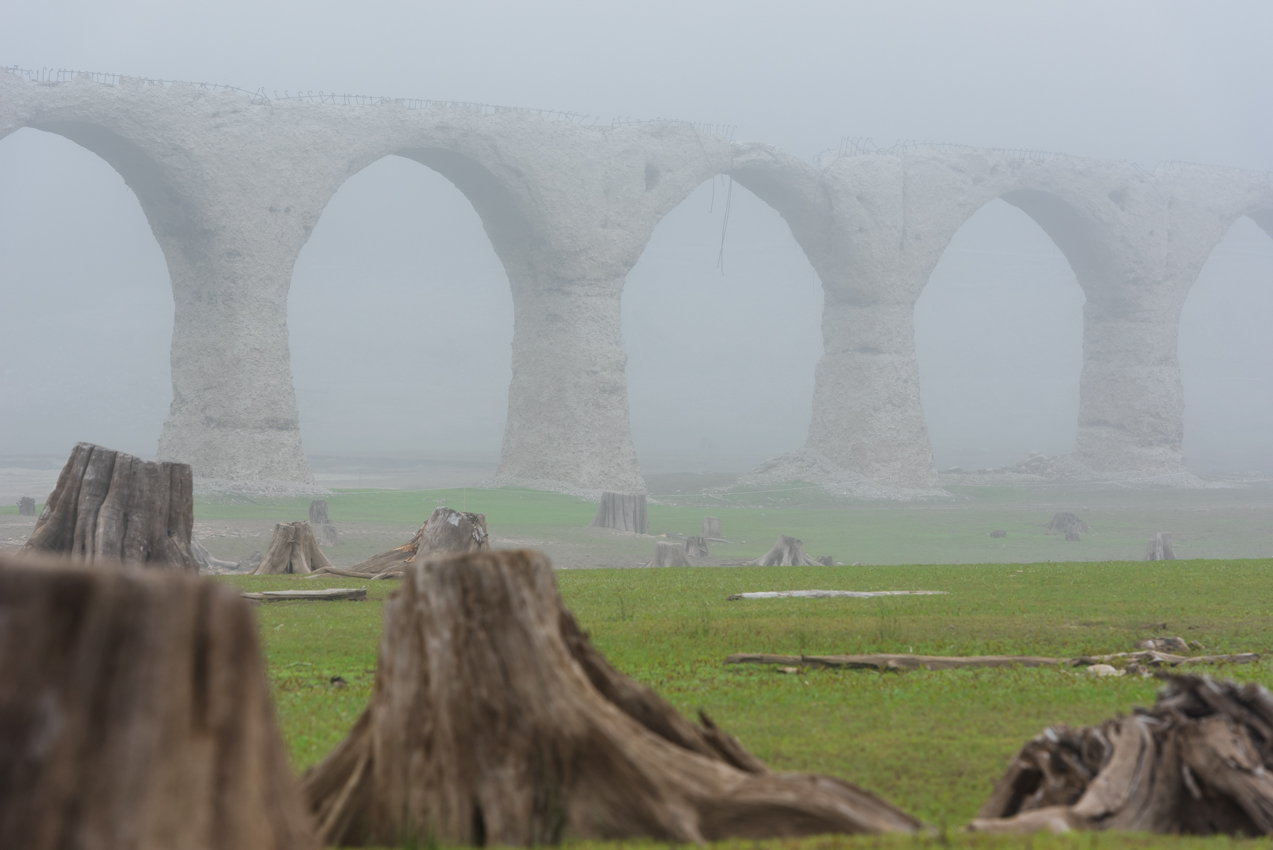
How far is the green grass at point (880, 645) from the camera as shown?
3770 millimetres

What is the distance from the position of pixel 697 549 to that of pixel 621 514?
3346 millimetres

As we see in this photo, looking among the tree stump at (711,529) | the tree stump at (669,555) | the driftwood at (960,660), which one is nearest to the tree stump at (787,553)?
the tree stump at (669,555)

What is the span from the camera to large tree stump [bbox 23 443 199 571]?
25.2 ft

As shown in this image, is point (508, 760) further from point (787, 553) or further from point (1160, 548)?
point (1160, 548)

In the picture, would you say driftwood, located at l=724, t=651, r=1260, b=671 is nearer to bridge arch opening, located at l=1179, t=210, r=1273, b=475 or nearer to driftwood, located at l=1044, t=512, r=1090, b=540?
driftwood, located at l=1044, t=512, r=1090, b=540

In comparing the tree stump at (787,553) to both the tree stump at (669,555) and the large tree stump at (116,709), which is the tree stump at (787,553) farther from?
the large tree stump at (116,709)

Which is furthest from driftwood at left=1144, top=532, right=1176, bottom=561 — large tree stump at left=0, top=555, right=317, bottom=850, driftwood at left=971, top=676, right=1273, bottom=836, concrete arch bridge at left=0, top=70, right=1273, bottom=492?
large tree stump at left=0, top=555, right=317, bottom=850

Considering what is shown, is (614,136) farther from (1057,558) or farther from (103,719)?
(103,719)

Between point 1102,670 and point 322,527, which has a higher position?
point 1102,670

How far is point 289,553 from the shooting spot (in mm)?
10344

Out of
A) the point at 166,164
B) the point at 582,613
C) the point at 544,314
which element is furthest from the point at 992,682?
the point at 544,314

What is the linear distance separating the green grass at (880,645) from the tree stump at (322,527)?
6.53 metres

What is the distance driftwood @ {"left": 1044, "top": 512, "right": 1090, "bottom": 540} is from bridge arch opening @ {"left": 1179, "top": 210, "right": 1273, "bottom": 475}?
41.6 metres

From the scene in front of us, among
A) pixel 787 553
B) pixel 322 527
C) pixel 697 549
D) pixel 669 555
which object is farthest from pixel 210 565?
pixel 697 549
